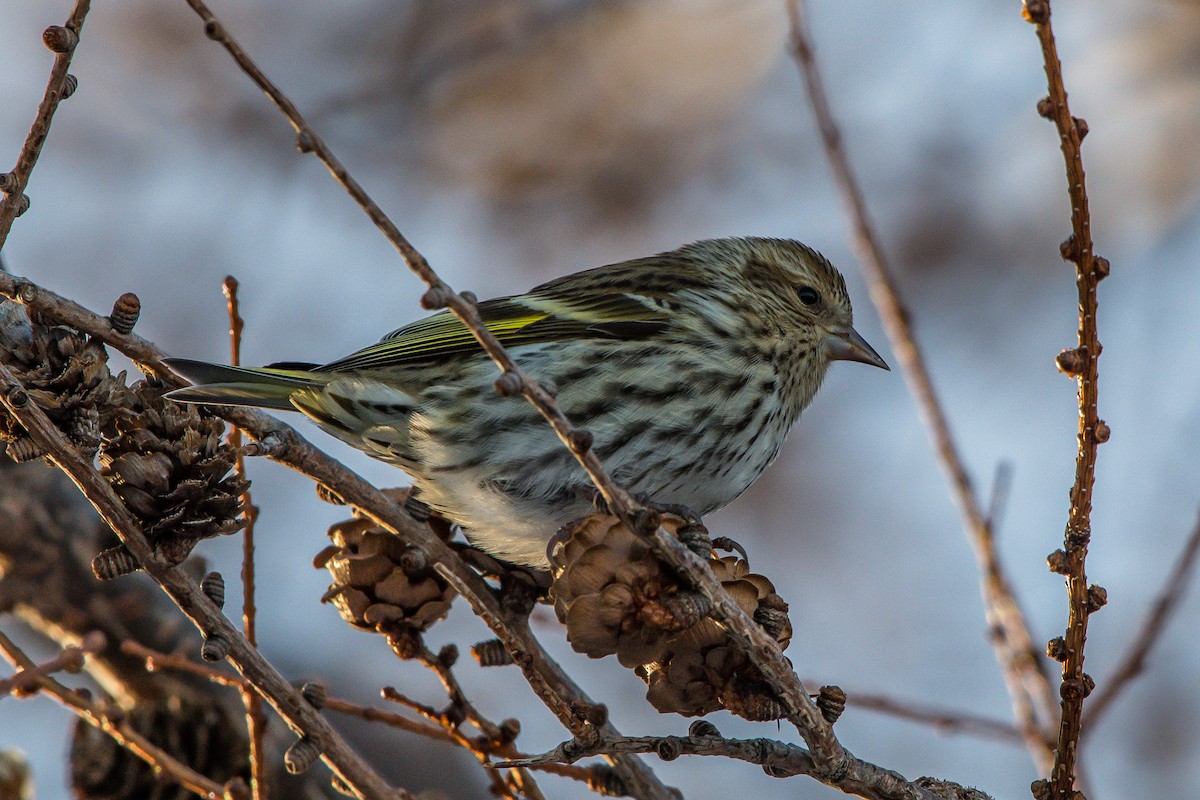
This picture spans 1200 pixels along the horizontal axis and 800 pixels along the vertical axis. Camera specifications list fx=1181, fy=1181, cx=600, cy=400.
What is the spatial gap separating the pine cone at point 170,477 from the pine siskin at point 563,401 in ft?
1.22

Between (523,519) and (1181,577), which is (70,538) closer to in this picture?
(523,519)

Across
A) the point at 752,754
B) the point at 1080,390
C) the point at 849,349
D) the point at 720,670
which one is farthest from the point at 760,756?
the point at 849,349

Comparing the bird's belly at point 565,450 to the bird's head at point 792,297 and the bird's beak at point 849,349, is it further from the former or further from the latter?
the bird's beak at point 849,349

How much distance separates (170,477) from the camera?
1921 mm

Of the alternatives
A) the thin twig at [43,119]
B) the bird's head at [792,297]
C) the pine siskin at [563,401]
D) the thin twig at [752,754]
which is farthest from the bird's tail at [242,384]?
the bird's head at [792,297]

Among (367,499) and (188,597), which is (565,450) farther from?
(188,597)

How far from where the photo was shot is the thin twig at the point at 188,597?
177 centimetres

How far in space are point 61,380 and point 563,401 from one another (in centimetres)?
118

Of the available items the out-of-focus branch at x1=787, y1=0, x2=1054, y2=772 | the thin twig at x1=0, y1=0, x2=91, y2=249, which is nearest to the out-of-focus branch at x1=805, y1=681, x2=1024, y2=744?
the out-of-focus branch at x1=787, y1=0, x2=1054, y2=772

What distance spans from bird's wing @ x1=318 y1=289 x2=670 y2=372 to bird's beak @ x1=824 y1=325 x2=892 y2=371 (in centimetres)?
55

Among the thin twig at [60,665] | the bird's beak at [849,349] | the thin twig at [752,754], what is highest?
the bird's beak at [849,349]

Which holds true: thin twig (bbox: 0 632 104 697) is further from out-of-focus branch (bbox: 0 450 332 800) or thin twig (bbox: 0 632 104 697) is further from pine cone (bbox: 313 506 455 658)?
out-of-focus branch (bbox: 0 450 332 800)

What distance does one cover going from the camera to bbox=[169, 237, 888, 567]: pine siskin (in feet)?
8.80

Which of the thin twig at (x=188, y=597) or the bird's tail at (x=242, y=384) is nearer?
the thin twig at (x=188, y=597)
